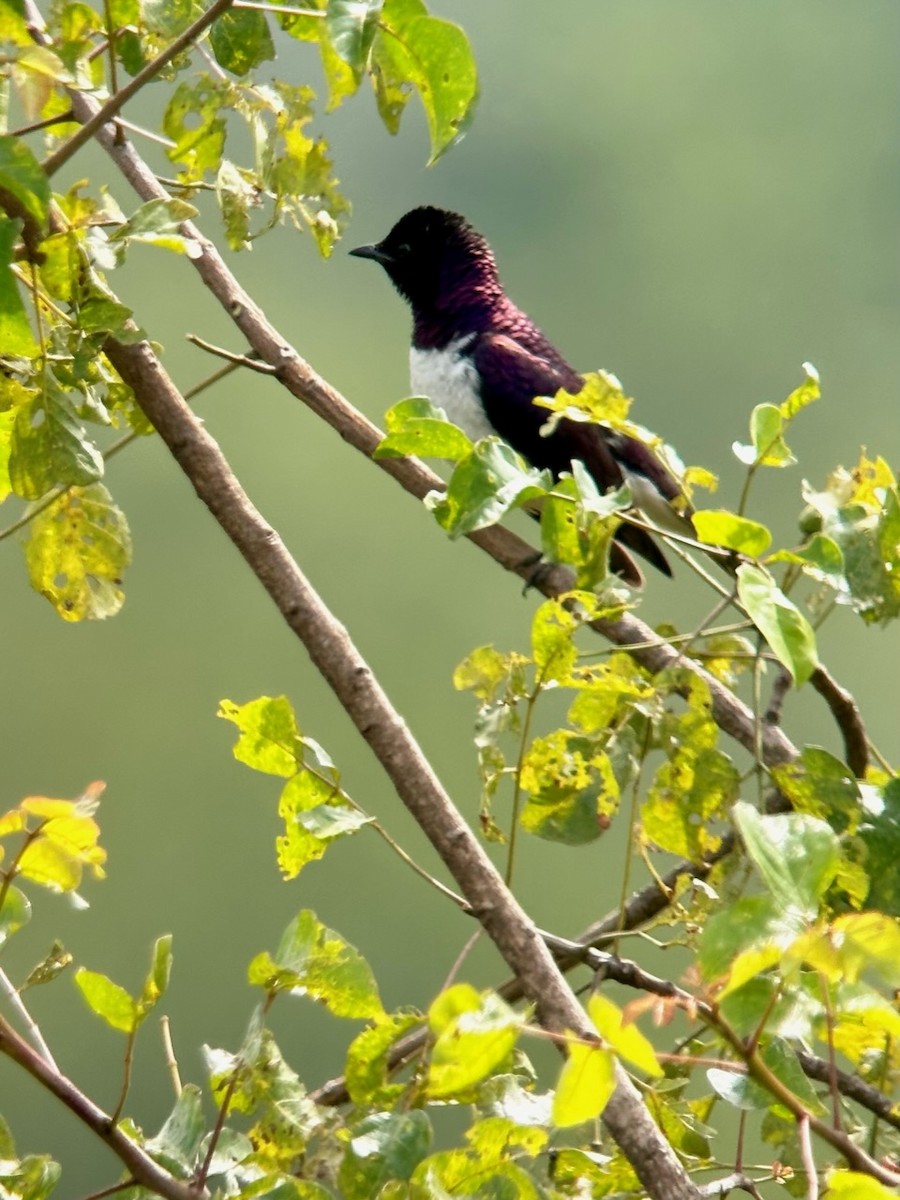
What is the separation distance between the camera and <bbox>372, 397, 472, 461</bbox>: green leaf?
27.8 inches

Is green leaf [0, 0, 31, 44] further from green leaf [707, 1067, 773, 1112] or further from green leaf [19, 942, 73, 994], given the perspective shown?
green leaf [707, 1067, 773, 1112]

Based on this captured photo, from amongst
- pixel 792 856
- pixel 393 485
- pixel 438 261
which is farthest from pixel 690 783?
pixel 393 485

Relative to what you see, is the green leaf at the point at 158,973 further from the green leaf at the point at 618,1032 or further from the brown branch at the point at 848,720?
the brown branch at the point at 848,720

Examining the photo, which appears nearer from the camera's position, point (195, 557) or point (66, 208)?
point (66, 208)

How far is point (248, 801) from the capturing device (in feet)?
17.4

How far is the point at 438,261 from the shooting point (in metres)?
2.46

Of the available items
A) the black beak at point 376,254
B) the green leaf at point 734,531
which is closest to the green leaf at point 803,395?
the green leaf at point 734,531

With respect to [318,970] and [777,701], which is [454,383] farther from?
[318,970]

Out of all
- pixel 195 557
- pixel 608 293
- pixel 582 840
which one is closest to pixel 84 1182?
pixel 195 557

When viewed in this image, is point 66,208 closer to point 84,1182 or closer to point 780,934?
point 780,934

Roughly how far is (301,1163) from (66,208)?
0.46 meters

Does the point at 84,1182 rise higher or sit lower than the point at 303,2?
lower

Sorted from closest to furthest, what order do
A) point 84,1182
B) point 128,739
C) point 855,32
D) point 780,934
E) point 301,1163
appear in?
point 780,934, point 301,1163, point 84,1182, point 128,739, point 855,32

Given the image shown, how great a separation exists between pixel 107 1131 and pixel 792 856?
11.7 inches
